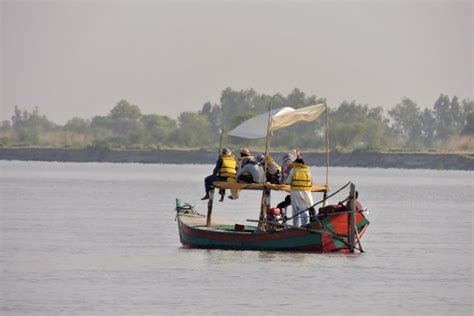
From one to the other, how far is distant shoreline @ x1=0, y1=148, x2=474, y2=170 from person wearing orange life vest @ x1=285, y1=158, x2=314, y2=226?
293 ft

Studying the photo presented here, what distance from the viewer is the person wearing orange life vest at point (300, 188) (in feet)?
107

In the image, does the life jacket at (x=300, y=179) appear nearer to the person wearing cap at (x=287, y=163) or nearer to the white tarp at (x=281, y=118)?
the person wearing cap at (x=287, y=163)

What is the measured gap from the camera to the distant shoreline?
124 m

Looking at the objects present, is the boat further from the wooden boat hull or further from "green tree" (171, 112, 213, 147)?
"green tree" (171, 112, 213, 147)

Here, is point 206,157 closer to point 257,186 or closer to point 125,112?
point 125,112

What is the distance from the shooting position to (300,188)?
32.8m

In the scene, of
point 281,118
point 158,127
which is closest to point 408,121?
point 158,127

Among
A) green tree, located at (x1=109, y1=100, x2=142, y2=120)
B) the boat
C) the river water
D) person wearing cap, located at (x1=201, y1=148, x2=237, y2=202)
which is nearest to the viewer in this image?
the river water

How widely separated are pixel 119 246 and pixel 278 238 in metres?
4.85

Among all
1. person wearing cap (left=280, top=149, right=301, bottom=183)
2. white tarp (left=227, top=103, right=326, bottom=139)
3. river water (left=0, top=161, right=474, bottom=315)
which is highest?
white tarp (left=227, top=103, right=326, bottom=139)

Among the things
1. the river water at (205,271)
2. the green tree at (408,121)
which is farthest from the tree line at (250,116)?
the river water at (205,271)

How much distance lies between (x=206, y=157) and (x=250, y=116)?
10.5m

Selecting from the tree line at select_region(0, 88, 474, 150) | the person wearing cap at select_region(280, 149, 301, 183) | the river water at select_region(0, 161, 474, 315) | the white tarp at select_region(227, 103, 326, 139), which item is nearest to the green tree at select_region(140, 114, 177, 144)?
the tree line at select_region(0, 88, 474, 150)

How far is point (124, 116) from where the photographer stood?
17788cm
